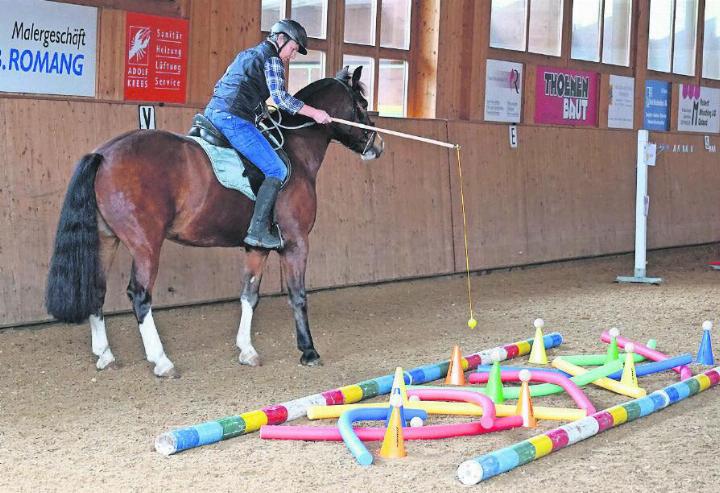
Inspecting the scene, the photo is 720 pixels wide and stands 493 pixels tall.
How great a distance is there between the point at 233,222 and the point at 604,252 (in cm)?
778

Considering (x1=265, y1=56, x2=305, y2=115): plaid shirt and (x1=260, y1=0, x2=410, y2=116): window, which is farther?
(x1=260, y1=0, x2=410, y2=116): window

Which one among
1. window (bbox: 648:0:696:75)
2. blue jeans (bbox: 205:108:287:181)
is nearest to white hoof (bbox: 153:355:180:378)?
blue jeans (bbox: 205:108:287:181)

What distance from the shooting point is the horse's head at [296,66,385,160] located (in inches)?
284

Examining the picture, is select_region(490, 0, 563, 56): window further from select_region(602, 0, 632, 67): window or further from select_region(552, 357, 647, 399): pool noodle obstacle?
select_region(552, 357, 647, 399): pool noodle obstacle

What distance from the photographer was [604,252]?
13.5 metres

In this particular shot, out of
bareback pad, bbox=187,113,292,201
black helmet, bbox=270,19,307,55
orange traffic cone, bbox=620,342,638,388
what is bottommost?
orange traffic cone, bbox=620,342,638,388

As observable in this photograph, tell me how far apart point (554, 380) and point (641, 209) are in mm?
5719

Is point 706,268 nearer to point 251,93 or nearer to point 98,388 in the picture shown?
point 251,93

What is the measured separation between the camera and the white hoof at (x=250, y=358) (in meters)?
6.91

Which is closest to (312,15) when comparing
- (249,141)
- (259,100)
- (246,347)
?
(259,100)

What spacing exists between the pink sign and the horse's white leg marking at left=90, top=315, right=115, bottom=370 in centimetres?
766

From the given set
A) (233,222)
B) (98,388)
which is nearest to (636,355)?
(233,222)

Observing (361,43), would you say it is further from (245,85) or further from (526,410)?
(526,410)

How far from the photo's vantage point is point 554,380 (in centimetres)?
605
